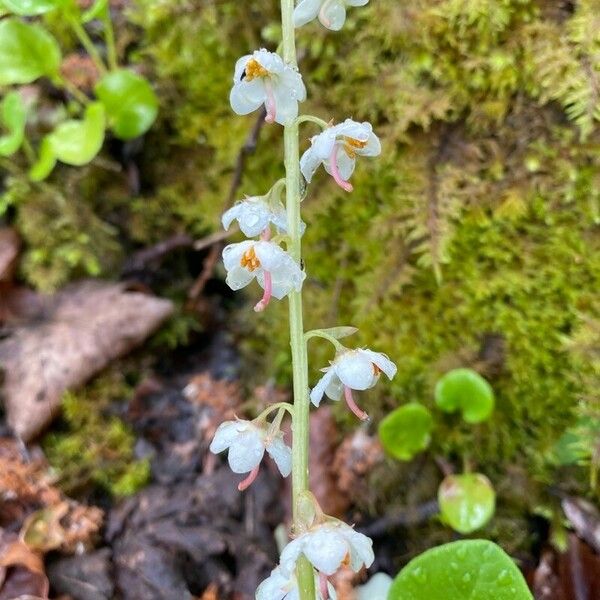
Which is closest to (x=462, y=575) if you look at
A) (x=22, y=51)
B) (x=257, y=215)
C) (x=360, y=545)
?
(x=360, y=545)

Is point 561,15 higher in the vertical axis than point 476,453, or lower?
higher

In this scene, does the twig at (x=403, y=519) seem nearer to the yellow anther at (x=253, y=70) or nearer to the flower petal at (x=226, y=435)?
the flower petal at (x=226, y=435)

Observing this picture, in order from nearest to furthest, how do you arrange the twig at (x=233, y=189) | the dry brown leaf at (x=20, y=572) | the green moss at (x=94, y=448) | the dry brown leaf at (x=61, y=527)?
1. the dry brown leaf at (x=20, y=572)
2. the dry brown leaf at (x=61, y=527)
3. the green moss at (x=94, y=448)
4. the twig at (x=233, y=189)

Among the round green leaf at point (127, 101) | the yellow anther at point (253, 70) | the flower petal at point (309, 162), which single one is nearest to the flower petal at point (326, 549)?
the flower petal at point (309, 162)

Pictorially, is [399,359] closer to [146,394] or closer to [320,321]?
[320,321]

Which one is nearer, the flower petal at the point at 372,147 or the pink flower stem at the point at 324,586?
the pink flower stem at the point at 324,586

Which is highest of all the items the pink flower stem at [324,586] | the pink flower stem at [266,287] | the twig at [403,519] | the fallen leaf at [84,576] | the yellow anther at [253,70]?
the yellow anther at [253,70]

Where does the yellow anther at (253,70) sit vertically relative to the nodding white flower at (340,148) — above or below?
above

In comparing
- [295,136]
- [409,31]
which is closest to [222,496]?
[295,136]
